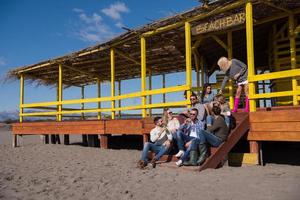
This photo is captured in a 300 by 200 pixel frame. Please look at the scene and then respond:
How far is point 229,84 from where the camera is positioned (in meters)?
11.0

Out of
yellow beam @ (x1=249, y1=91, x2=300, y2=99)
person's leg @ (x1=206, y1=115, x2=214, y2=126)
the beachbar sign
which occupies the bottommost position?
person's leg @ (x1=206, y1=115, x2=214, y2=126)

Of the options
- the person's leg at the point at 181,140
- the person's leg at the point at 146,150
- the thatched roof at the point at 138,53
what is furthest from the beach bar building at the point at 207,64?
the person's leg at the point at 146,150

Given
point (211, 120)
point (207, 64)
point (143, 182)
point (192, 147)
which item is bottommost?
point (143, 182)

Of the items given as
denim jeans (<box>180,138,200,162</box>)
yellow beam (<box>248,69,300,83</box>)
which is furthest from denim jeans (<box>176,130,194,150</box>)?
yellow beam (<box>248,69,300,83</box>)

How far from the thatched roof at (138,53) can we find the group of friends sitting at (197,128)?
6.04 feet

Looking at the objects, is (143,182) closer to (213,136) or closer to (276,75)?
(213,136)

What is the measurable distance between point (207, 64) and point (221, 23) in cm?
669

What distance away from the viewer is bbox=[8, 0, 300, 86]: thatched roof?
9585mm

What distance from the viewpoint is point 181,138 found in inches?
318

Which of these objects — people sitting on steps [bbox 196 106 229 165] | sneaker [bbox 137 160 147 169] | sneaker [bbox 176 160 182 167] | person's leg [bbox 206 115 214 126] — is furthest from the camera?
person's leg [bbox 206 115 214 126]

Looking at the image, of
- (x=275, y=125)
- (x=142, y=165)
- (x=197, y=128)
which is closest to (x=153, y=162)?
(x=142, y=165)

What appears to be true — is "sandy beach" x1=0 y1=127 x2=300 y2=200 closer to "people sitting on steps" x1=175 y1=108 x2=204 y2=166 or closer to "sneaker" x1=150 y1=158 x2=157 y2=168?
"sneaker" x1=150 y1=158 x2=157 y2=168

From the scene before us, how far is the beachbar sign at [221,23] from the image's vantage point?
28.7 ft

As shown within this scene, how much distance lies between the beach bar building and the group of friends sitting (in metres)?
0.30
